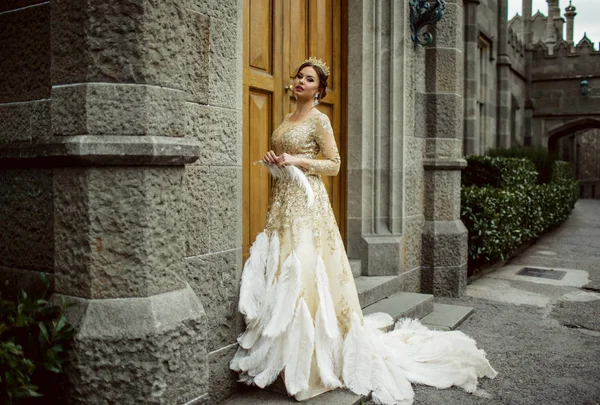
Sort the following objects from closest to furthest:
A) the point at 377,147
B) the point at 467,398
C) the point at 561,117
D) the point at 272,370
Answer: the point at 272,370
the point at 467,398
the point at 377,147
the point at 561,117

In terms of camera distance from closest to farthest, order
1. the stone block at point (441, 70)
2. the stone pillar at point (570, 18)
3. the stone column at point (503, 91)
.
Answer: the stone block at point (441, 70), the stone column at point (503, 91), the stone pillar at point (570, 18)

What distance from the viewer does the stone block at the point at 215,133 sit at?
9.86 ft

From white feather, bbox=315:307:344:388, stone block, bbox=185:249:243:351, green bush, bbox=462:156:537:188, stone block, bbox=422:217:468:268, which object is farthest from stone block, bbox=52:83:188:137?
green bush, bbox=462:156:537:188

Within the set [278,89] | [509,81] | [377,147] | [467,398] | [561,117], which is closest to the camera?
[467,398]

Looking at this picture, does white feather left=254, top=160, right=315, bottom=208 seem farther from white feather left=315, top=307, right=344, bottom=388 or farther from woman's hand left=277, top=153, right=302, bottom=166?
white feather left=315, top=307, right=344, bottom=388

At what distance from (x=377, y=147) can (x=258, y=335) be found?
2.64 m

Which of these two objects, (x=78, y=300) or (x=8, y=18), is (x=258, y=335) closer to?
(x=78, y=300)

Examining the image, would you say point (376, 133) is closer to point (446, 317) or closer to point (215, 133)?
point (446, 317)

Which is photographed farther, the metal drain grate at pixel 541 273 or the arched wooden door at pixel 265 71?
the metal drain grate at pixel 541 273

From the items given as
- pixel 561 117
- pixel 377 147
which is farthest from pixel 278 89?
pixel 561 117

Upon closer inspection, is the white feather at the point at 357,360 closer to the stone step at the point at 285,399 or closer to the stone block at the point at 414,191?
the stone step at the point at 285,399

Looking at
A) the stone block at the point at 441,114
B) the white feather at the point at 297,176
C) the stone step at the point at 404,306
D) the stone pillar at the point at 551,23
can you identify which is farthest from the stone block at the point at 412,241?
the stone pillar at the point at 551,23

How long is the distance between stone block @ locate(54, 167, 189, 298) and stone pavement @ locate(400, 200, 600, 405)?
195 cm

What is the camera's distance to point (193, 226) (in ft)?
9.79
